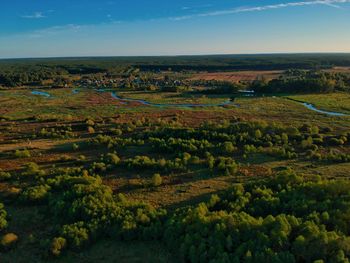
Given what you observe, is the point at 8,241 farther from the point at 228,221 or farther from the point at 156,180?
the point at 228,221

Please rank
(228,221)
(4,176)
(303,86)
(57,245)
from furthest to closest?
(303,86), (4,176), (228,221), (57,245)

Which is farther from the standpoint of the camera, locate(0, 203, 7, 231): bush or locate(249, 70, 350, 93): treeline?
locate(249, 70, 350, 93): treeline

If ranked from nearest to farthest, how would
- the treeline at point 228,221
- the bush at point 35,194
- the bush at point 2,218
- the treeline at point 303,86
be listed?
the treeline at point 228,221 < the bush at point 2,218 < the bush at point 35,194 < the treeline at point 303,86

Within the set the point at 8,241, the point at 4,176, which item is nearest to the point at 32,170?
the point at 4,176

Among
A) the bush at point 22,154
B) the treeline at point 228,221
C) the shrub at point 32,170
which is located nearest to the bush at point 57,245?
the treeline at point 228,221

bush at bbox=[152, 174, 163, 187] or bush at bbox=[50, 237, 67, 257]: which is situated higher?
bush at bbox=[152, 174, 163, 187]

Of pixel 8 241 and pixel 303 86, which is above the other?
pixel 303 86

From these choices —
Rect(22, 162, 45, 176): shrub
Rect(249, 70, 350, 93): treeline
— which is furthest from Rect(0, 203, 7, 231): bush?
Rect(249, 70, 350, 93): treeline

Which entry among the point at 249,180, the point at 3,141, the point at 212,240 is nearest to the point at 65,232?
the point at 212,240

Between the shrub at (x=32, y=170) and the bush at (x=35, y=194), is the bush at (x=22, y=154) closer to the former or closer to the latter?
the shrub at (x=32, y=170)

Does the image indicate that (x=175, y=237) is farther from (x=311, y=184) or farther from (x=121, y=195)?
A: (x=311, y=184)

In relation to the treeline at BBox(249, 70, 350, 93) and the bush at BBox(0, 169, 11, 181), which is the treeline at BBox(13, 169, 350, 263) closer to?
the bush at BBox(0, 169, 11, 181)
